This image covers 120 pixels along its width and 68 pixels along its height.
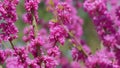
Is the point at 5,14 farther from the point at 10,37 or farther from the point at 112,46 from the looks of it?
the point at 112,46

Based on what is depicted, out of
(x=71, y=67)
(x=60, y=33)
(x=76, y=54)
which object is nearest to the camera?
(x=60, y=33)

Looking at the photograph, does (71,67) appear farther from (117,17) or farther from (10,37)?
(10,37)

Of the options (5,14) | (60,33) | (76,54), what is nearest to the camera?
(5,14)

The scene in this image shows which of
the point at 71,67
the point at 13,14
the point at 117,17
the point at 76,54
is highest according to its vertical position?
the point at 13,14

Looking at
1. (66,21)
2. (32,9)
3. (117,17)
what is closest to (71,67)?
(117,17)

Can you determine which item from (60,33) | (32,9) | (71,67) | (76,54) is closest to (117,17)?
(76,54)

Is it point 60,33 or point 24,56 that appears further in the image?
point 60,33

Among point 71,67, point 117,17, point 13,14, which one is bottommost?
point 71,67

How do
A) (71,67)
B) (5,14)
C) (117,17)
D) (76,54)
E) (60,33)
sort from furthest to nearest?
(71,67)
(117,17)
(76,54)
(60,33)
(5,14)

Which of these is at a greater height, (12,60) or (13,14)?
(13,14)
